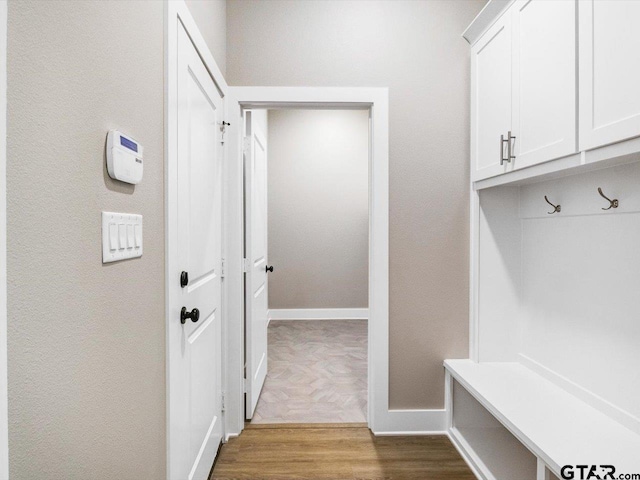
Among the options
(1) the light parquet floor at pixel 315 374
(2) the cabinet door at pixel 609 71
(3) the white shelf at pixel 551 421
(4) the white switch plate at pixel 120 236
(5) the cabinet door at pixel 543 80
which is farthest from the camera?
(1) the light parquet floor at pixel 315 374

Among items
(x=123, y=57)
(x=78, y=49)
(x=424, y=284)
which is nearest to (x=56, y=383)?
(x=78, y=49)

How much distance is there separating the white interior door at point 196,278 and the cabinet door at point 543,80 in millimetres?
1399

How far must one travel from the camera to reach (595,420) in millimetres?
1493

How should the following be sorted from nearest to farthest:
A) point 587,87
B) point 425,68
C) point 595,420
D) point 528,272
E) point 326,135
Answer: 1. point 587,87
2. point 595,420
3. point 528,272
4. point 425,68
5. point 326,135

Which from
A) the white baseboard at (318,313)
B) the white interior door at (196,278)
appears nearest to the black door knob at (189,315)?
the white interior door at (196,278)

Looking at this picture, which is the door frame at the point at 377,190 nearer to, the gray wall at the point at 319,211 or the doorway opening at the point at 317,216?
the doorway opening at the point at 317,216

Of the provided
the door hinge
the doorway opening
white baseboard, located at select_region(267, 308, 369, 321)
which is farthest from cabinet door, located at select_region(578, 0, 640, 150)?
white baseboard, located at select_region(267, 308, 369, 321)

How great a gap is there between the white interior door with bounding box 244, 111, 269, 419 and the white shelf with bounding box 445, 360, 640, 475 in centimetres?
126

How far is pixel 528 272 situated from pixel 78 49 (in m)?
2.18

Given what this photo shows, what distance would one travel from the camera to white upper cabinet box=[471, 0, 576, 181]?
1399 mm

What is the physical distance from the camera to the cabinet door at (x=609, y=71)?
3.62ft

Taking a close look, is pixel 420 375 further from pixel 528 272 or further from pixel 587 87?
pixel 587 87

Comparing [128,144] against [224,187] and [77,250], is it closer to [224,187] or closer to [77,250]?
[77,250]

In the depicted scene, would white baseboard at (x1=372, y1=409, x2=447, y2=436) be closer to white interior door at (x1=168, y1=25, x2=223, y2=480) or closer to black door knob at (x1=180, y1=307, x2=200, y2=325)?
white interior door at (x1=168, y1=25, x2=223, y2=480)
